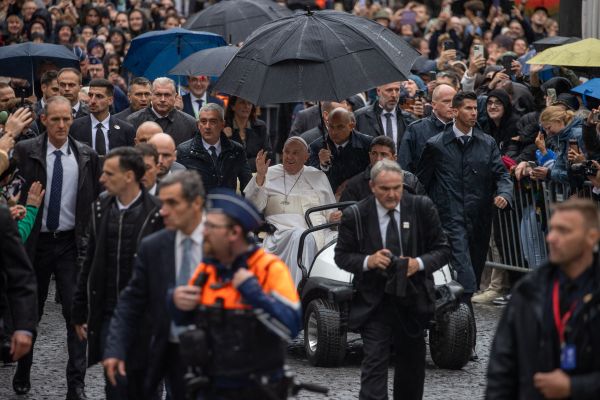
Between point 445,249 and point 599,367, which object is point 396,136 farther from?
point 599,367

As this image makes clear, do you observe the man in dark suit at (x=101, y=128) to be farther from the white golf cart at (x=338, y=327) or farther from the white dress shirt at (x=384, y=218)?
the white dress shirt at (x=384, y=218)

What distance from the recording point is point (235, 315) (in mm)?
6543

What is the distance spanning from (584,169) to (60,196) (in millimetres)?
4795

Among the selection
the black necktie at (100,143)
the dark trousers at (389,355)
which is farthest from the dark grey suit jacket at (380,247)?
the black necktie at (100,143)

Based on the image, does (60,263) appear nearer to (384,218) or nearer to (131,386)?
(131,386)

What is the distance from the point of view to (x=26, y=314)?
782 cm

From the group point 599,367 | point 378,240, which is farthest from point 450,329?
point 599,367

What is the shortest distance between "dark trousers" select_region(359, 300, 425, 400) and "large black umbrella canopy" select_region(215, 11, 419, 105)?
304cm

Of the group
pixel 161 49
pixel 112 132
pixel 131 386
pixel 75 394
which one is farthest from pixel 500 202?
pixel 161 49

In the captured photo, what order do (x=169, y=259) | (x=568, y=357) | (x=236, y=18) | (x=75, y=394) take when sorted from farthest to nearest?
(x=236, y=18)
(x=75, y=394)
(x=169, y=259)
(x=568, y=357)

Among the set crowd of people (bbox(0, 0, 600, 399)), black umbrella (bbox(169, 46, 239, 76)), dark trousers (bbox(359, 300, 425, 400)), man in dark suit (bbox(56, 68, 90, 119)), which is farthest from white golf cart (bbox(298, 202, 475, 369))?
black umbrella (bbox(169, 46, 239, 76))

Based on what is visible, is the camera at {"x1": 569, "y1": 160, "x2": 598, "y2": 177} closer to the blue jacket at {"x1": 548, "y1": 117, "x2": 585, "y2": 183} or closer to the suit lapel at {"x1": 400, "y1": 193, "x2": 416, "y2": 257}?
the blue jacket at {"x1": 548, "y1": 117, "x2": 585, "y2": 183}

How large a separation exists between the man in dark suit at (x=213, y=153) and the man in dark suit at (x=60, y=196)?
7.12 feet

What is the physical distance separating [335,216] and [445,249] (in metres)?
2.93
